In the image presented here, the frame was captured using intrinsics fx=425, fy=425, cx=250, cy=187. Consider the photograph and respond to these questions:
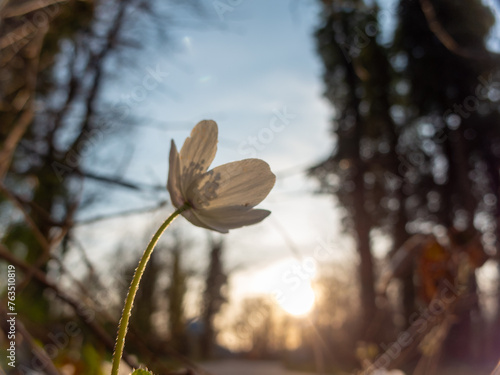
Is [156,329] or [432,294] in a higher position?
[432,294]

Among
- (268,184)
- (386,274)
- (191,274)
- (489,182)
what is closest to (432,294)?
(386,274)

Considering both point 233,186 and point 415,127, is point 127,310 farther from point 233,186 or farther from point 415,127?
point 415,127

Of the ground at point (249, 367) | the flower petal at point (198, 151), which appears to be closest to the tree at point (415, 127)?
the ground at point (249, 367)

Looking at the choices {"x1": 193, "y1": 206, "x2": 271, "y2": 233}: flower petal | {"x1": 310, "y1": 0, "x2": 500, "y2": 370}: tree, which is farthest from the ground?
{"x1": 193, "y1": 206, "x2": 271, "y2": 233}: flower petal

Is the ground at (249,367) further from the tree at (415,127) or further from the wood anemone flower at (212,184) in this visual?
the wood anemone flower at (212,184)

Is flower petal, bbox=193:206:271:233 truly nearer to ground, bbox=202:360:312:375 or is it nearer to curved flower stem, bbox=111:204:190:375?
curved flower stem, bbox=111:204:190:375

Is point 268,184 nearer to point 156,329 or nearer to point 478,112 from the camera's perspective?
point 156,329

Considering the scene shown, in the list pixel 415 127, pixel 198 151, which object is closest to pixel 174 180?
pixel 198 151
